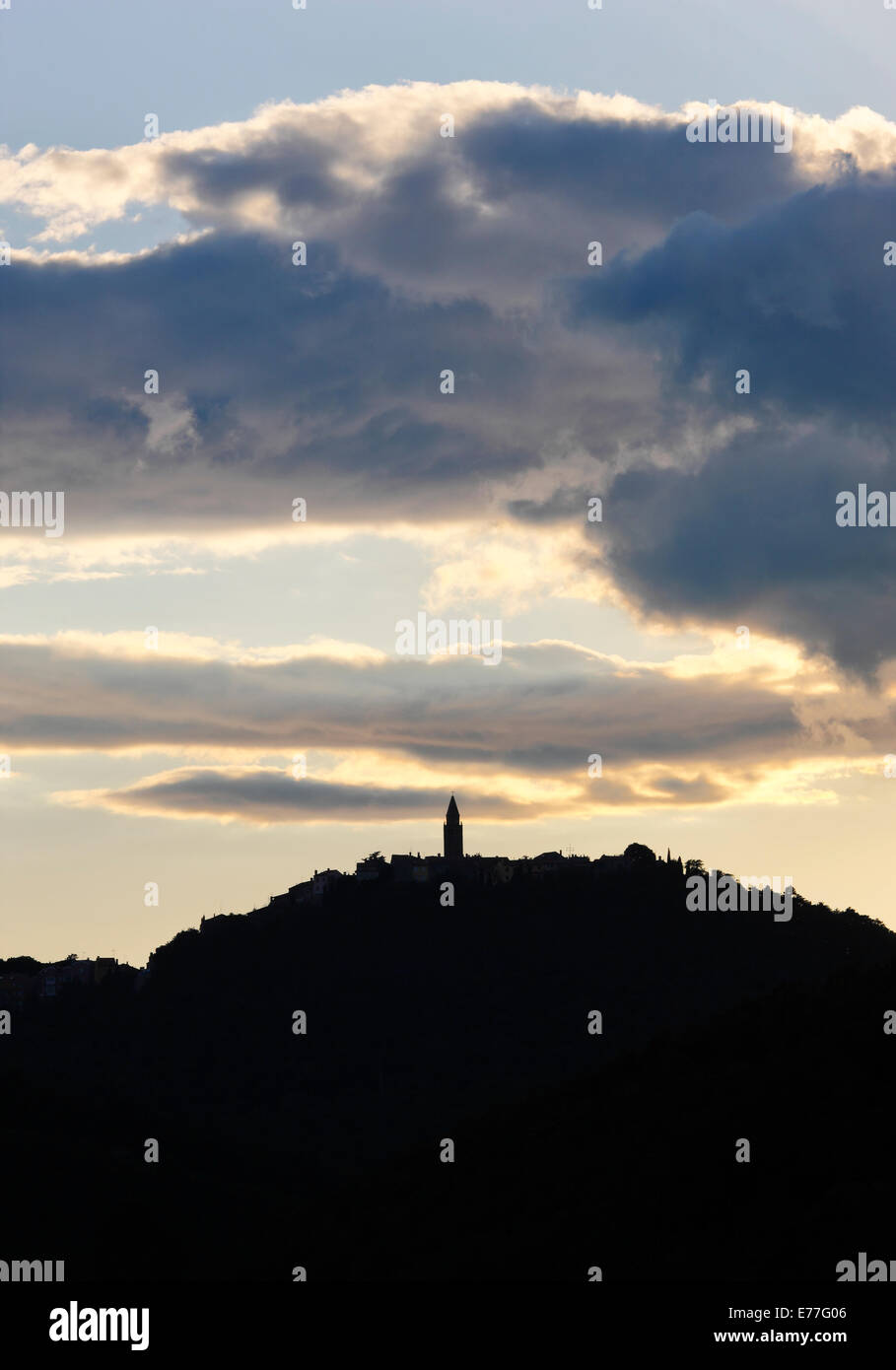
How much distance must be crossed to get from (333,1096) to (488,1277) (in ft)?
327

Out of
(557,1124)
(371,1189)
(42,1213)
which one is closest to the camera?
(557,1124)

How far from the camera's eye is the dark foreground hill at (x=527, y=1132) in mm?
78500

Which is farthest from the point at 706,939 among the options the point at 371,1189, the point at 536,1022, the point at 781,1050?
the point at 781,1050

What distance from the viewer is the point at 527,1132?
103125mm

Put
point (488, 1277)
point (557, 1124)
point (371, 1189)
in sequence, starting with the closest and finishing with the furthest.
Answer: point (488, 1277), point (557, 1124), point (371, 1189)

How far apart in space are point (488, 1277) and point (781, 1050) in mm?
21281

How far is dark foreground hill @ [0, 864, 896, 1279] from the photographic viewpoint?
7850 centimetres

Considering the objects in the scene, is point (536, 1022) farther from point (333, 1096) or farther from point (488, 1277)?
point (488, 1277)

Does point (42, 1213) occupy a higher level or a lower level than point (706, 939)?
lower
